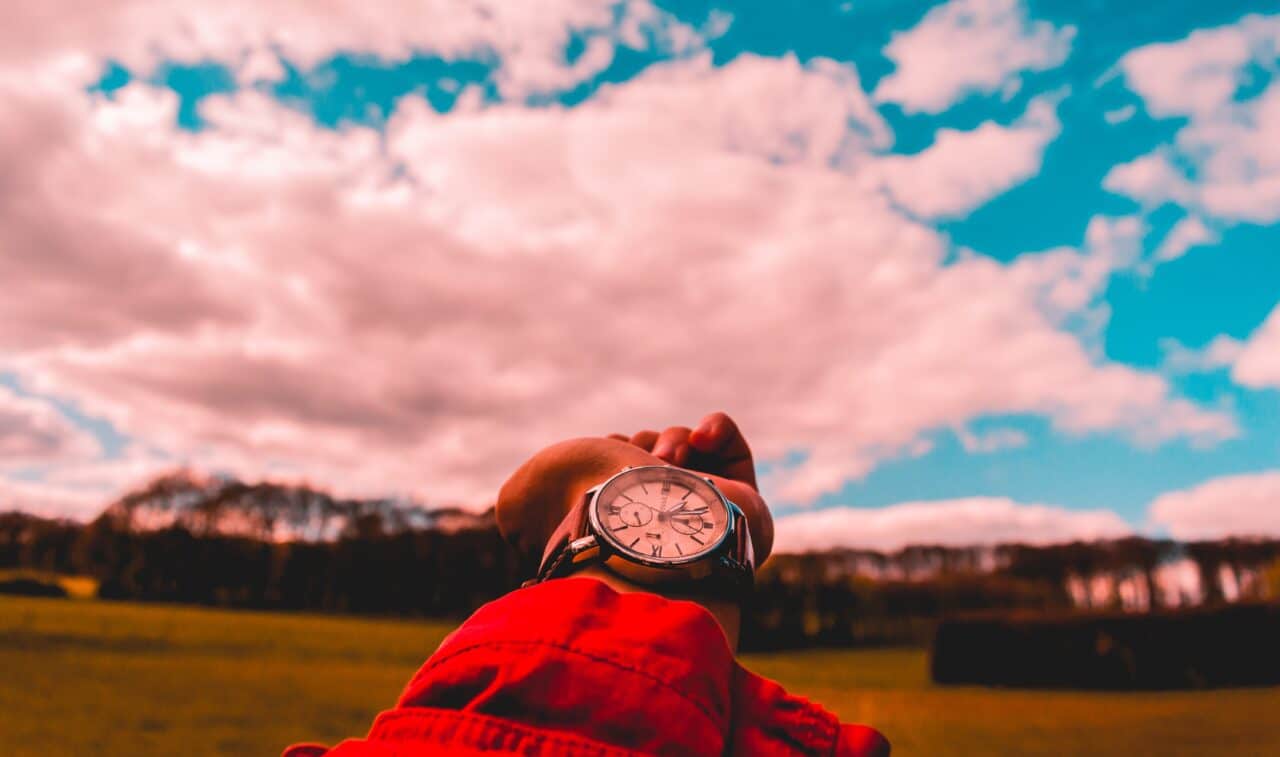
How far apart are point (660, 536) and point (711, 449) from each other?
0.39m

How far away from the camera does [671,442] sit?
1.53m

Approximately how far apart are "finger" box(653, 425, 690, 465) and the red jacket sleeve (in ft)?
1.86

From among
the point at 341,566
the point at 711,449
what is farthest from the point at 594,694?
the point at 341,566

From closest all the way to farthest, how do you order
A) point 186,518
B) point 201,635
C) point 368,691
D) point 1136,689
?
point 368,691, point 201,635, point 1136,689, point 186,518

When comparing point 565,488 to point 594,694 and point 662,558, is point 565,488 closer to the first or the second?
point 662,558

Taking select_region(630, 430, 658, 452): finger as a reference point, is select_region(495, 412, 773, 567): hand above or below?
below

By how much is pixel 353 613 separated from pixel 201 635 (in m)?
27.1

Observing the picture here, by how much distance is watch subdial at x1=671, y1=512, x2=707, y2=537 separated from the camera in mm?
1136

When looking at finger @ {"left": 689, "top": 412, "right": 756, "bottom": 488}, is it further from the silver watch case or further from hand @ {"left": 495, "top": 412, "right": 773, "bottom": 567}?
the silver watch case

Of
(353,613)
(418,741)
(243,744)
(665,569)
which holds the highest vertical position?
(665,569)

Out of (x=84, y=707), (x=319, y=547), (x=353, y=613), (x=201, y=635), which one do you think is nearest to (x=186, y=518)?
(x=319, y=547)

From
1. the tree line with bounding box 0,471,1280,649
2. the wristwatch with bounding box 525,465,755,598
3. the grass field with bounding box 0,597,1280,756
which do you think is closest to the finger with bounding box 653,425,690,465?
the wristwatch with bounding box 525,465,755,598

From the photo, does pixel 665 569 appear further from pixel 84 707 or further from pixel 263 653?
pixel 263 653

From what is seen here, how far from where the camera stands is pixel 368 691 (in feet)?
27.9
